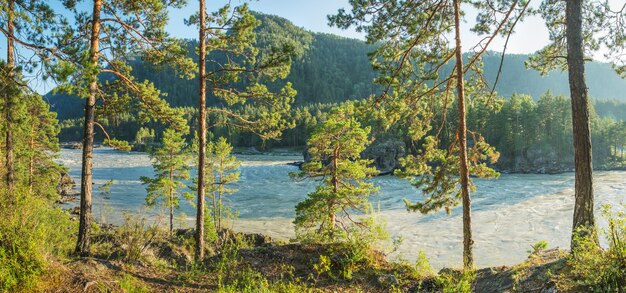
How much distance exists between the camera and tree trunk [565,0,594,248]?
654cm

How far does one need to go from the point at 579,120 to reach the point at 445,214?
22.7 metres

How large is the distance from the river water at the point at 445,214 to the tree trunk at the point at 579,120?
992 centimetres

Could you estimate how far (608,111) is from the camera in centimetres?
18175

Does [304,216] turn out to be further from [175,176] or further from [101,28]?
[175,176]

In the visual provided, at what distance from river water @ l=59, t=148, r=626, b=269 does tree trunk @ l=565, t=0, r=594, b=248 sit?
9920mm

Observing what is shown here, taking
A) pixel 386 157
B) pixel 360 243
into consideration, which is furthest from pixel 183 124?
pixel 386 157

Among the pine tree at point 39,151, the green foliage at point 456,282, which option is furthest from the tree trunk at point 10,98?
the pine tree at point 39,151

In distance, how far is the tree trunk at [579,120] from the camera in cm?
654

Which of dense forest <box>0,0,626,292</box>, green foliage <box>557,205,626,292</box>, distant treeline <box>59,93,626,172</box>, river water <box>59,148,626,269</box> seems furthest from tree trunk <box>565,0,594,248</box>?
distant treeline <box>59,93,626,172</box>

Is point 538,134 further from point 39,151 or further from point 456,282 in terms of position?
point 39,151

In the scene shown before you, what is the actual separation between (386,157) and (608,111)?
17934 centimetres

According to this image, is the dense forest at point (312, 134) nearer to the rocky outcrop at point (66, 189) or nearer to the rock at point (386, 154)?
the rocky outcrop at point (66, 189)

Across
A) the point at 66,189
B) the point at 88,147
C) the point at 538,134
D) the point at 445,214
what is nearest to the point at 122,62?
the point at 88,147

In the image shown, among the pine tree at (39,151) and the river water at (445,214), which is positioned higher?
the pine tree at (39,151)
